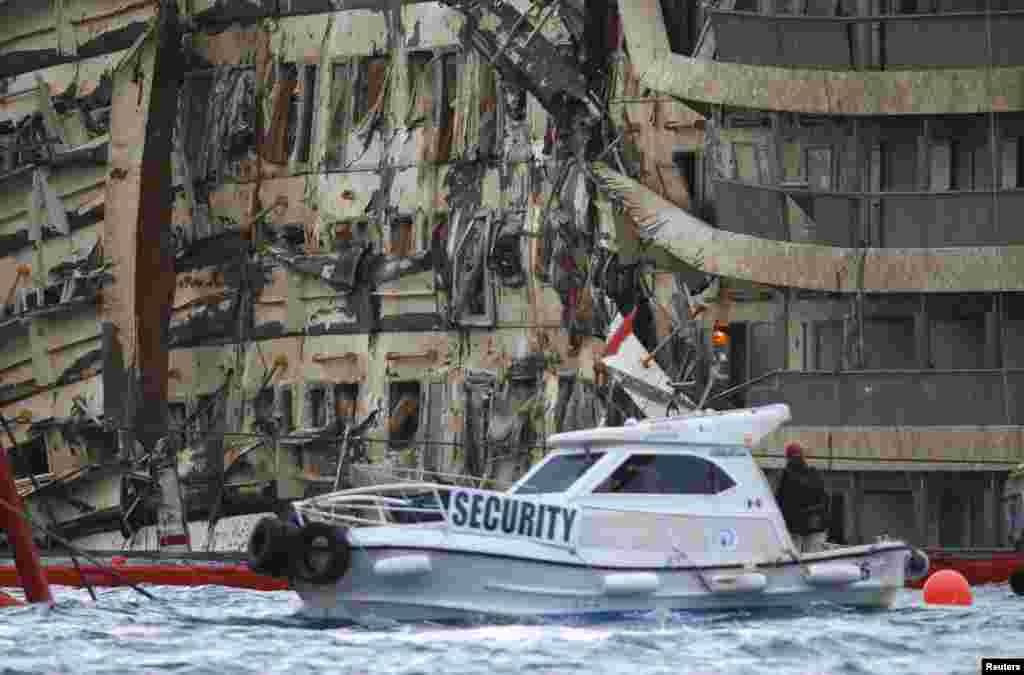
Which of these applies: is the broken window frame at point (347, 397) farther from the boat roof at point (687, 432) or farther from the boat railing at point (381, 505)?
the boat roof at point (687, 432)

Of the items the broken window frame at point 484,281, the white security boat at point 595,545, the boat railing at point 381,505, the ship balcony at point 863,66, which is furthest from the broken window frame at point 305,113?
the white security boat at point 595,545

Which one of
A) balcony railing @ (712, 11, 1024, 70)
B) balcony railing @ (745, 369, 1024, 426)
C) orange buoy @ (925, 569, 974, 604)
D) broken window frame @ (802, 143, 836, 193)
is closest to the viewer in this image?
orange buoy @ (925, 569, 974, 604)

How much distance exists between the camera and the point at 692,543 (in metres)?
35.2

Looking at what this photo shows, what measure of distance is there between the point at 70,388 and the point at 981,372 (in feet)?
80.2

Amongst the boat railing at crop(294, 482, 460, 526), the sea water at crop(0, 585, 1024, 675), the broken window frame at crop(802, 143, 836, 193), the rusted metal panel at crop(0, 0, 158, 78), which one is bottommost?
the sea water at crop(0, 585, 1024, 675)

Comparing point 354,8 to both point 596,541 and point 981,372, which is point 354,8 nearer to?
point 981,372

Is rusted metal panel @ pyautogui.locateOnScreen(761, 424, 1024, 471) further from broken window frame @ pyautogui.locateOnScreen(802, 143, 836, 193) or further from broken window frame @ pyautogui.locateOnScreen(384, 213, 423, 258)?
broken window frame @ pyautogui.locateOnScreen(384, 213, 423, 258)

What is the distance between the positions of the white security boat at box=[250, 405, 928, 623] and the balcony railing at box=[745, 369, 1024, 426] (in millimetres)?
10220

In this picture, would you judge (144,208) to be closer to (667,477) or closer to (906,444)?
(906,444)

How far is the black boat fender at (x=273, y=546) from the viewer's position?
3347cm

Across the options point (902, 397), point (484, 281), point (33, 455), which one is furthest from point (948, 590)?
point (33, 455)

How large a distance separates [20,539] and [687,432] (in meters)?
8.86

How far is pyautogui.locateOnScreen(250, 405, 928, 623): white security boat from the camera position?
1308 inches

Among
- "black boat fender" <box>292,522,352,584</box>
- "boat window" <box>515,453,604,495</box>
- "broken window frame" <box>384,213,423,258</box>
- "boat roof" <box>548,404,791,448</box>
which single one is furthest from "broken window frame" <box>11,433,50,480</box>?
"black boat fender" <box>292,522,352,584</box>
